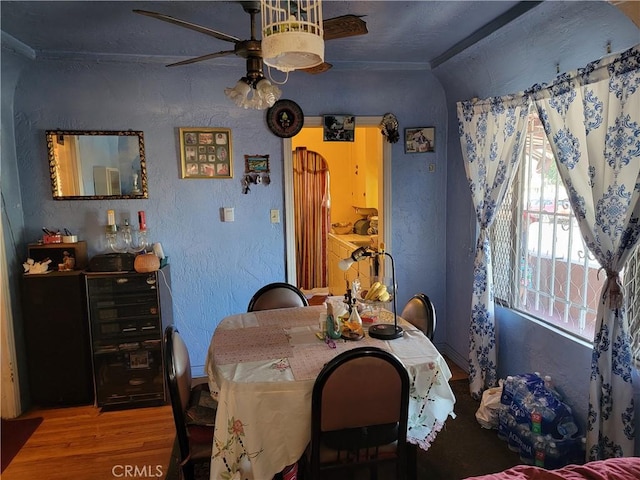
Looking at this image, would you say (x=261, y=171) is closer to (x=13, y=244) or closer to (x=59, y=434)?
(x=13, y=244)

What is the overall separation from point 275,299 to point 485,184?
1.71m

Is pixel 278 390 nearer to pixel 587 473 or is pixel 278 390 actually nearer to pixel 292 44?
pixel 587 473

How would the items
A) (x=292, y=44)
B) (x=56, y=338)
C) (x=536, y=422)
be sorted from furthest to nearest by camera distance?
(x=56, y=338) < (x=536, y=422) < (x=292, y=44)

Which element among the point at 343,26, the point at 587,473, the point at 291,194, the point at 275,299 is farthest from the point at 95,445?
the point at 343,26

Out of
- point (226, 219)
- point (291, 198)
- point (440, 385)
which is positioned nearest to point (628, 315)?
point (440, 385)

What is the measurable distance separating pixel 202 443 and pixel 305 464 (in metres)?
0.50

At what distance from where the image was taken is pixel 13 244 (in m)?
3.03

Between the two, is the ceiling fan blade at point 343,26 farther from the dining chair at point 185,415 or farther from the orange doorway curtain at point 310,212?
the orange doorway curtain at point 310,212

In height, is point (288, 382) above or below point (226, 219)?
below

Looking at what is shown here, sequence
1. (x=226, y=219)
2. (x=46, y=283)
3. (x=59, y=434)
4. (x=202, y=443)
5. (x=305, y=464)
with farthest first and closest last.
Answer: (x=226, y=219) → (x=46, y=283) → (x=59, y=434) → (x=305, y=464) → (x=202, y=443)

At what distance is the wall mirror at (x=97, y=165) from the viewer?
3.19 metres

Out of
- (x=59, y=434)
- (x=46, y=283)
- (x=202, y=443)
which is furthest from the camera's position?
(x=46, y=283)

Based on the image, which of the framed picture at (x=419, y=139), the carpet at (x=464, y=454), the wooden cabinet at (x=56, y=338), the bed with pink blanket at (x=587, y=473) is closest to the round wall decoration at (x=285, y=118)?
the framed picture at (x=419, y=139)

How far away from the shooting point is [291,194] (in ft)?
11.6
